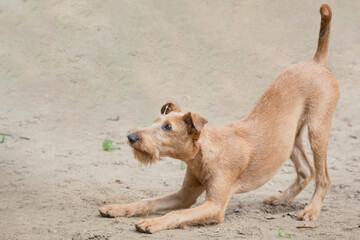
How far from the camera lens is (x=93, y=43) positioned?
11.0 m

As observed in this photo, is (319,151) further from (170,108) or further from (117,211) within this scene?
(117,211)

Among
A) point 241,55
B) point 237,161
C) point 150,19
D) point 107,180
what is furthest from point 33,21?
point 237,161

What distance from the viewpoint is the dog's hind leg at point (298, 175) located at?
5.66m

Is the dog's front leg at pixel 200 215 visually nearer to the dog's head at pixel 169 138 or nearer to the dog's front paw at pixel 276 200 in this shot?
the dog's head at pixel 169 138

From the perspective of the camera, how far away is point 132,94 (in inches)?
392

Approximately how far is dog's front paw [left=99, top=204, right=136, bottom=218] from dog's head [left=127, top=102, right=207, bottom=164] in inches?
24.9

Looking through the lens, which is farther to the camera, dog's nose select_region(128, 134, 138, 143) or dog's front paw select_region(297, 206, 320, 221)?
dog's front paw select_region(297, 206, 320, 221)

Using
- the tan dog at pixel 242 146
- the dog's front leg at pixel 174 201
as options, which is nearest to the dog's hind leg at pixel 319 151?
the tan dog at pixel 242 146

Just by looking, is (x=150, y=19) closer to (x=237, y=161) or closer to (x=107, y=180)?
(x=107, y=180)

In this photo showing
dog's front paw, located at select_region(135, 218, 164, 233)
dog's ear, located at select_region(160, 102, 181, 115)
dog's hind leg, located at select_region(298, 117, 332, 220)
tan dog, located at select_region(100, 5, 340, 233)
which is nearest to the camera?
dog's front paw, located at select_region(135, 218, 164, 233)

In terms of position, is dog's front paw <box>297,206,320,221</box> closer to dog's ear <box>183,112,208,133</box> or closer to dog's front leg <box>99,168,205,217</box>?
dog's front leg <box>99,168,205,217</box>

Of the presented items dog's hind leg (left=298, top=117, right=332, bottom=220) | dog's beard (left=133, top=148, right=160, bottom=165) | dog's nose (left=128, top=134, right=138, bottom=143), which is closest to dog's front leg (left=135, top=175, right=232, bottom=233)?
dog's beard (left=133, top=148, right=160, bottom=165)

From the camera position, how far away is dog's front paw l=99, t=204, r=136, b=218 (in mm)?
4660

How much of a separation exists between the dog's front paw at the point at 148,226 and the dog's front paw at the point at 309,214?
1.56m
